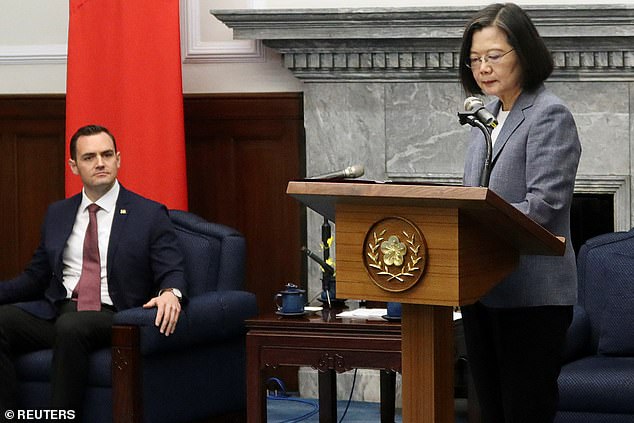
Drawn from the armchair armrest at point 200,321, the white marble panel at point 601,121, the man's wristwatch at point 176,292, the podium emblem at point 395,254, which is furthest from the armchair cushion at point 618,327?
the podium emblem at point 395,254

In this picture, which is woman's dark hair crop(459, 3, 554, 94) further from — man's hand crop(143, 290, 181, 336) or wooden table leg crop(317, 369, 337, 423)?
wooden table leg crop(317, 369, 337, 423)

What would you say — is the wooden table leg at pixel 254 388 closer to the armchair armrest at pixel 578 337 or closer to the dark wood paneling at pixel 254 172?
the armchair armrest at pixel 578 337

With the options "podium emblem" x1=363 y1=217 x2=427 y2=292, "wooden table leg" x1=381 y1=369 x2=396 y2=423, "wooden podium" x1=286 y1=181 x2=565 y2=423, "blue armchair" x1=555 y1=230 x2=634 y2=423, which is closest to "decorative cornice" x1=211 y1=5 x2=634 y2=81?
"blue armchair" x1=555 y1=230 x2=634 y2=423

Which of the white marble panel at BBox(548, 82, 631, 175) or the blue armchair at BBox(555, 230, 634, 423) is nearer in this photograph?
the blue armchair at BBox(555, 230, 634, 423)

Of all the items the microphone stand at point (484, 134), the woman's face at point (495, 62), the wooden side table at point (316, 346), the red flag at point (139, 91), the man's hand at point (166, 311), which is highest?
the red flag at point (139, 91)

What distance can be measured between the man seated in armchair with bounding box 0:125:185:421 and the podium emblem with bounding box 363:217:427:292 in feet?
6.32

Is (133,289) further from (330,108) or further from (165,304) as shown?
(330,108)

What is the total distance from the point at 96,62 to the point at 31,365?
4.92ft

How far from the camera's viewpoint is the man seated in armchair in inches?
167

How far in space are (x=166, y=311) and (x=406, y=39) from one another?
5.70 feet

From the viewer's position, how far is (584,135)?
5.03 meters

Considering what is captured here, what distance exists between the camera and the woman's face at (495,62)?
2.58 m

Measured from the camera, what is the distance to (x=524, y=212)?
2.46 m

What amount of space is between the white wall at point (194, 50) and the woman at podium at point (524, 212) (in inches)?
101
